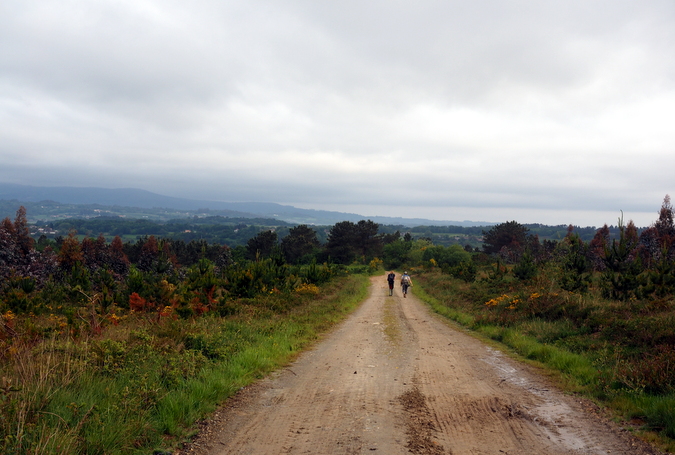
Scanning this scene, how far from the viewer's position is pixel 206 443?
14.5ft

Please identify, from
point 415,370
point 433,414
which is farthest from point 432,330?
point 433,414

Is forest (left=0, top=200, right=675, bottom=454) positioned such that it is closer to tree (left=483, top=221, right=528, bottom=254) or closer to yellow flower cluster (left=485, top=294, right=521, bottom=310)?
yellow flower cluster (left=485, top=294, right=521, bottom=310)

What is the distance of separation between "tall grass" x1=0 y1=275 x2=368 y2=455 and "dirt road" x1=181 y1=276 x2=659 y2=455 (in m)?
0.44

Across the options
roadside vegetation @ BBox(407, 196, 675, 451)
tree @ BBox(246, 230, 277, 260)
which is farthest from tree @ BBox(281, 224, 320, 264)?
roadside vegetation @ BBox(407, 196, 675, 451)

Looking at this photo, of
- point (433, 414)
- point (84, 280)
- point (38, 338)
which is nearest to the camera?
point (433, 414)

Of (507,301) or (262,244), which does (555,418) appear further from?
(262,244)

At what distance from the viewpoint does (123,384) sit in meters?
5.22

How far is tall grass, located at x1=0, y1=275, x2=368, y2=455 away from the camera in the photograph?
147 inches

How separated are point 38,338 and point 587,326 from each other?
12.3 metres

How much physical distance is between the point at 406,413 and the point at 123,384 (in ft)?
12.3

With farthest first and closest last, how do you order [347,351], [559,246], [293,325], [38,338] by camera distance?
1. [559,246]
2. [293,325]
3. [347,351]
4. [38,338]

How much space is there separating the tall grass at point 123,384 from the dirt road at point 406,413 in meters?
0.44

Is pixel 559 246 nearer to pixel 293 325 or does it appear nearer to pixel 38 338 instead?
pixel 293 325

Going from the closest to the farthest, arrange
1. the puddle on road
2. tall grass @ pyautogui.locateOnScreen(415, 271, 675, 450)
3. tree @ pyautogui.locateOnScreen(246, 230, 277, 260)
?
the puddle on road → tall grass @ pyautogui.locateOnScreen(415, 271, 675, 450) → tree @ pyautogui.locateOnScreen(246, 230, 277, 260)
